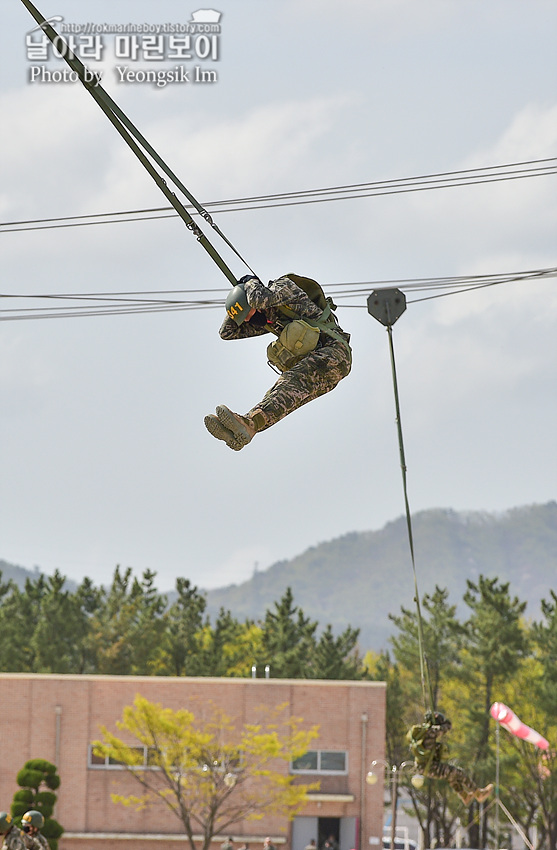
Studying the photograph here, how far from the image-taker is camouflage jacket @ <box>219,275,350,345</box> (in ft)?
34.6

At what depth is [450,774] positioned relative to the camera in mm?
27812

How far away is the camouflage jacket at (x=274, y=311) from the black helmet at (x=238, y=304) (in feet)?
0.33

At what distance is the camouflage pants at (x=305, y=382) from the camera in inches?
401

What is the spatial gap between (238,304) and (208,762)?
41296mm

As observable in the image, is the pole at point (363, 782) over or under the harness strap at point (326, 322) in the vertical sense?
under

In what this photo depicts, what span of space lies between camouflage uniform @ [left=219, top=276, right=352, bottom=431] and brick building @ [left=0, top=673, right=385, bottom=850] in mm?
42689

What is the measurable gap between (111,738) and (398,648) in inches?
1180

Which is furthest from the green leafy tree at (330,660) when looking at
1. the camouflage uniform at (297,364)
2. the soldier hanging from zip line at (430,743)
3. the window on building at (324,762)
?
the camouflage uniform at (297,364)

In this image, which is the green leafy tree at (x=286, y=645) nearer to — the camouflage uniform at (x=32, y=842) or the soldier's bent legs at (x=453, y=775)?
the soldier's bent legs at (x=453, y=775)

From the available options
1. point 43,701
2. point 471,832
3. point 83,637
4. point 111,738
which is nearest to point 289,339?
point 111,738

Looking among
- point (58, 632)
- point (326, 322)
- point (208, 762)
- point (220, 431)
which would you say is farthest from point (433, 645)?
point (220, 431)

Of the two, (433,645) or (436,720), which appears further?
(433,645)

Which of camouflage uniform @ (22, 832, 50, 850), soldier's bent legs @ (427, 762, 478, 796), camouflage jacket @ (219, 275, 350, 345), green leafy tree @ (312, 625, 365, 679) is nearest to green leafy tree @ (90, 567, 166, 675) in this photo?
green leafy tree @ (312, 625, 365, 679)

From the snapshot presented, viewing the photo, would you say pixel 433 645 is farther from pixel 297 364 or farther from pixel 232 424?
pixel 232 424
